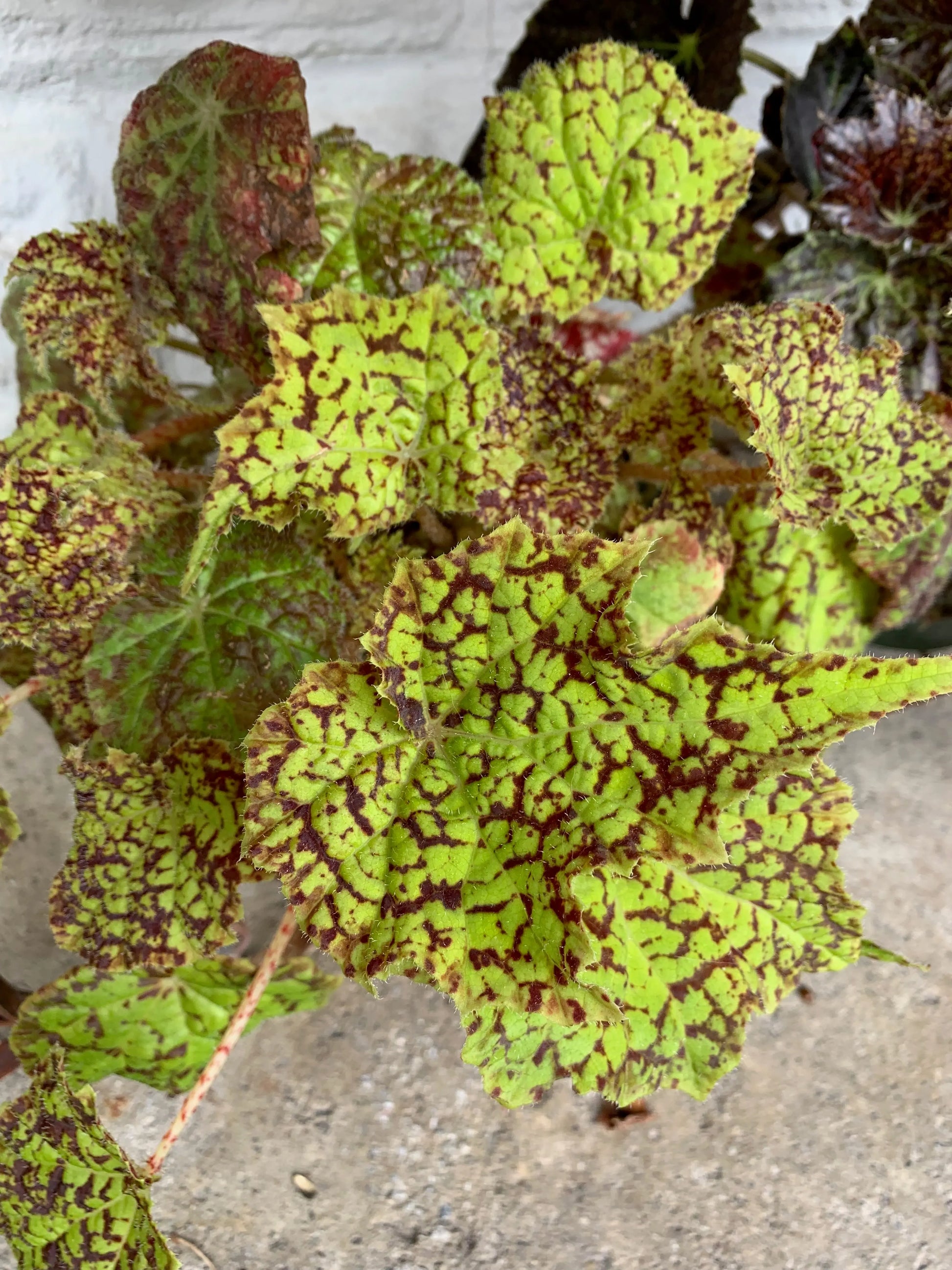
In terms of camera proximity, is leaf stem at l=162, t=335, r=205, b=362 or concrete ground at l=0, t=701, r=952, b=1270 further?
leaf stem at l=162, t=335, r=205, b=362

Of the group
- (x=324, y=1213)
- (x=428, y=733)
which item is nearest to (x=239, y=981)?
(x=324, y=1213)

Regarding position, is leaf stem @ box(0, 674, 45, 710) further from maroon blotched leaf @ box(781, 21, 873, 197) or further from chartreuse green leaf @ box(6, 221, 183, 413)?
maroon blotched leaf @ box(781, 21, 873, 197)

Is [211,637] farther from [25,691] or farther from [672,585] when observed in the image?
[672,585]

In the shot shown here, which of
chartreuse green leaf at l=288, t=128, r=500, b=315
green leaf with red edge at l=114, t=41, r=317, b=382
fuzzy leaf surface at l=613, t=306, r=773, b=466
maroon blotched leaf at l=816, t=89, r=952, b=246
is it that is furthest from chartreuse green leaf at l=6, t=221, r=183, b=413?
maroon blotched leaf at l=816, t=89, r=952, b=246

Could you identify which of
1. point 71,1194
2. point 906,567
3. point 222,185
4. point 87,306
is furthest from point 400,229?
point 71,1194

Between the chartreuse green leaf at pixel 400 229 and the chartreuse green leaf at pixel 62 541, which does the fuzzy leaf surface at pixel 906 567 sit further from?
the chartreuse green leaf at pixel 62 541

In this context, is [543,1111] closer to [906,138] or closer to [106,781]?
[106,781]

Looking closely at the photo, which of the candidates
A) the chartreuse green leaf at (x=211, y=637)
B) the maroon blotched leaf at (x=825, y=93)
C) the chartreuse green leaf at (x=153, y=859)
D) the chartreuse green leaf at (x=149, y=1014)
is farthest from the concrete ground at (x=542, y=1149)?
the maroon blotched leaf at (x=825, y=93)
